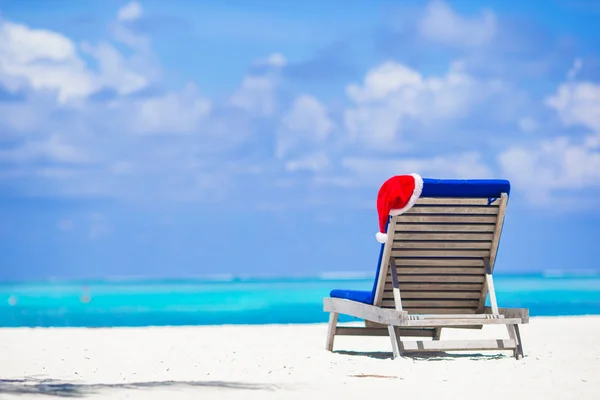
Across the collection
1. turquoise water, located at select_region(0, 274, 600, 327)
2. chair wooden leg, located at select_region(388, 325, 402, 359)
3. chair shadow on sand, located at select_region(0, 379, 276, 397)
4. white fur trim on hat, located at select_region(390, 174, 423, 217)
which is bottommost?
chair shadow on sand, located at select_region(0, 379, 276, 397)

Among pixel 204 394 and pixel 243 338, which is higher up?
pixel 243 338

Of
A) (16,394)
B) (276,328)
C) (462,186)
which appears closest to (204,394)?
(16,394)

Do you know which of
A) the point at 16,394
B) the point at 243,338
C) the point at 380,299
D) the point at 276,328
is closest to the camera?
the point at 16,394

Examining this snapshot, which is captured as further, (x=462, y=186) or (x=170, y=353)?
(x=170, y=353)

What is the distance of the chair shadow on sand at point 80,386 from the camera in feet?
18.9

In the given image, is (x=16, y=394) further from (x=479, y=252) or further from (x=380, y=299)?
(x=479, y=252)

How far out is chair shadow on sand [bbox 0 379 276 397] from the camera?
18.9 ft

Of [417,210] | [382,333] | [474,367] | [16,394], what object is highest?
[417,210]

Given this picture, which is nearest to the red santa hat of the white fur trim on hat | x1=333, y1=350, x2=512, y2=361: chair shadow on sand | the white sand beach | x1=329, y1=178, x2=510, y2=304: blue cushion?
the white fur trim on hat

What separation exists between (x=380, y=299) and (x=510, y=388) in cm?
194

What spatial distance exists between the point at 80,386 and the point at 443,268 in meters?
3.43

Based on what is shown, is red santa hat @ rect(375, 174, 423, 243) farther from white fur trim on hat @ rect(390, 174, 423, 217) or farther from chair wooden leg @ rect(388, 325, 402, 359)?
chair wooden leg @ rect(388, 325, 402, 359)

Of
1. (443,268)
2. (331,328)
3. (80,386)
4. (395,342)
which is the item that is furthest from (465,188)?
(80,386)

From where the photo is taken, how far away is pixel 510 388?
6.39m
